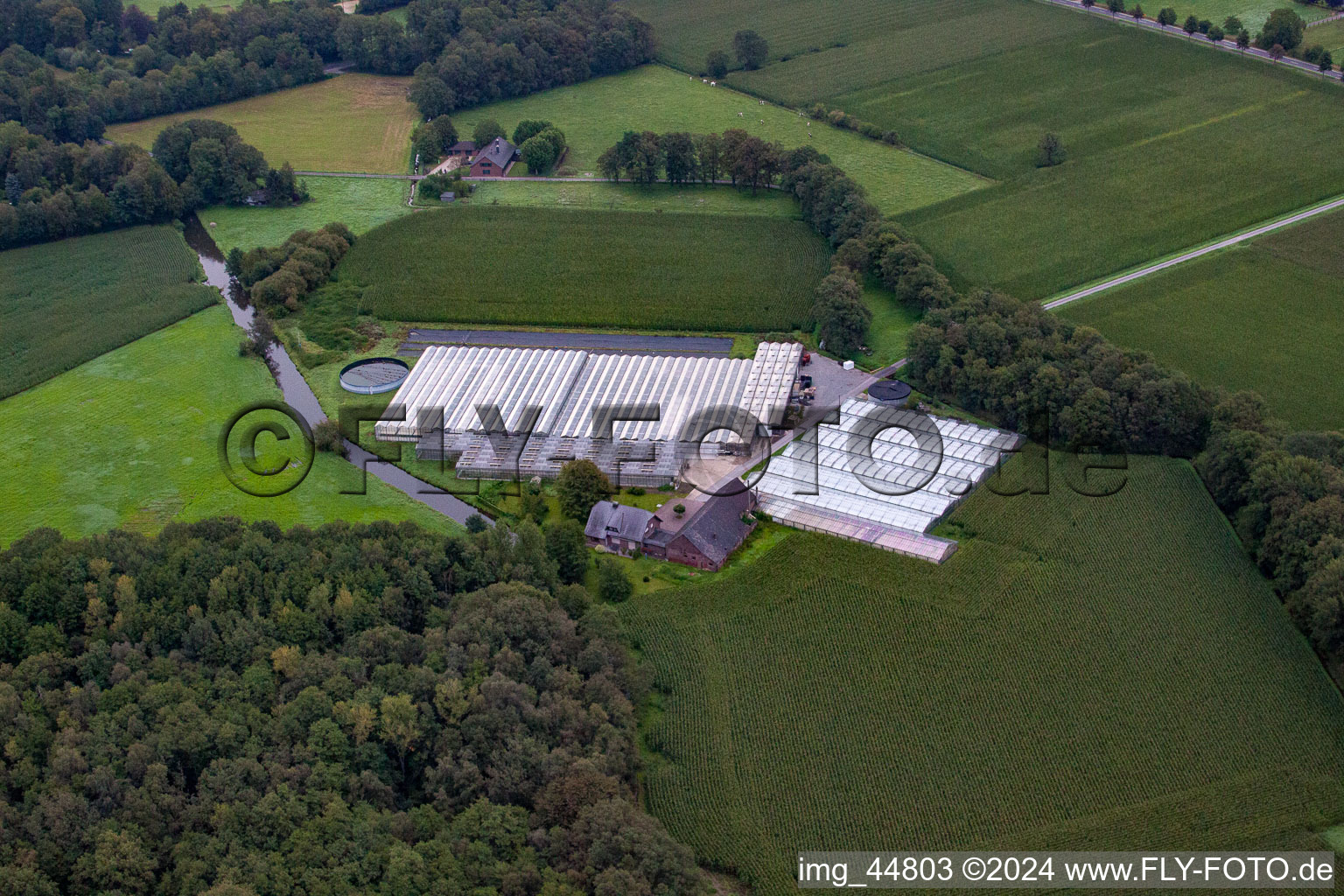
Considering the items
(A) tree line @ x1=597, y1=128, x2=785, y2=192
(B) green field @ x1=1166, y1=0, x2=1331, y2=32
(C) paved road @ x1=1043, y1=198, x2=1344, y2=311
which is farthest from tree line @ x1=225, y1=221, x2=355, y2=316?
(B) green field @ x1=1166, y1=0, x2=1331, y2=32

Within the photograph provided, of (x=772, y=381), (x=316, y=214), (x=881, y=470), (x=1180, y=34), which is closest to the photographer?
(x=881, y=470)

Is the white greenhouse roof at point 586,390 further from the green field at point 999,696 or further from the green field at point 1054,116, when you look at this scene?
the green field at point 1054,116

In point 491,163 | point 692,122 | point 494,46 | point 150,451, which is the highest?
point 494,46

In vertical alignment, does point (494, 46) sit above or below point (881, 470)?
above

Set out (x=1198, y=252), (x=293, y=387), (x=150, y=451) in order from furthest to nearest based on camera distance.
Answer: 1. (x=1198, y=252)
2. (x=293, y=387)
3. (x=150, y=451)

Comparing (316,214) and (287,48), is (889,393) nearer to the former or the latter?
(316,214)

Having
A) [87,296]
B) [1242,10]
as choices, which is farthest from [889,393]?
[1242,10]
